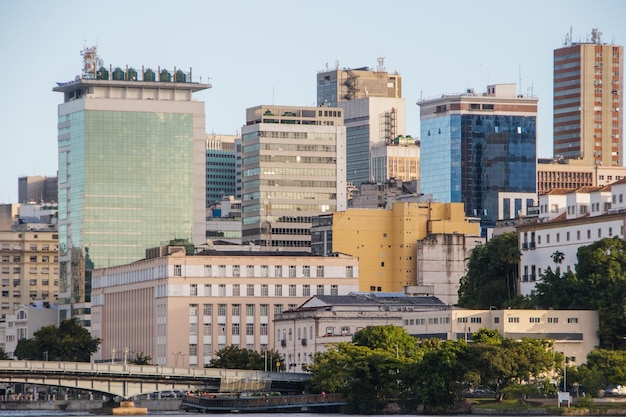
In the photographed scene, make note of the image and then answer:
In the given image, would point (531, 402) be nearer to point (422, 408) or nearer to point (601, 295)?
point (422, 408)

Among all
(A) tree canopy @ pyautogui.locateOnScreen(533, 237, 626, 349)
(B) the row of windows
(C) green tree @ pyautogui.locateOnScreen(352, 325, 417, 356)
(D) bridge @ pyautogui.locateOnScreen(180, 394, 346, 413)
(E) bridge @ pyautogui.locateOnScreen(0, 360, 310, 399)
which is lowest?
(D) bridge @ pyautogui.locateOnScreen(180, 394, 346, 413)

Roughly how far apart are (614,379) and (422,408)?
18.8m

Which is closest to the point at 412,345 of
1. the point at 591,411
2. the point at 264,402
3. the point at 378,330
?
the point at 378,330

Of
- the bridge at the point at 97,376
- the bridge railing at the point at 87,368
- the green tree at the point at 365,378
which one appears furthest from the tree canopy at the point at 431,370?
the bridge railing at the point at 87,368

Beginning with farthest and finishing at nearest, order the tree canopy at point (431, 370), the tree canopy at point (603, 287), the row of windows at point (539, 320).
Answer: the row of windows at point (539, 320) < the tree canopy at point (603, 287) < the tree canopy at point (431, 370)

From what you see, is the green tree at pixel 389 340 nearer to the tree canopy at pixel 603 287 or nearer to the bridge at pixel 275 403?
the bridge at pixel 275 403

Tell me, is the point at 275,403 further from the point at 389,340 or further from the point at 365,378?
the point at 389,340

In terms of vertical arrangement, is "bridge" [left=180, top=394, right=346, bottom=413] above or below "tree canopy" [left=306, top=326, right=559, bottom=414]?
below

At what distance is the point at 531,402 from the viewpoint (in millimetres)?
171250

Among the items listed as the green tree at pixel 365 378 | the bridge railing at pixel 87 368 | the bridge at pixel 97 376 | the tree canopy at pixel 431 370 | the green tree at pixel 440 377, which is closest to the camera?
the green tree at pixel 440 377

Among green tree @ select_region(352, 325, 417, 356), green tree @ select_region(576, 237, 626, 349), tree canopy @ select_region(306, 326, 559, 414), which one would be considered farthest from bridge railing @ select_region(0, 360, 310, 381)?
green tree @ select_region(576, 237, 626, 349)

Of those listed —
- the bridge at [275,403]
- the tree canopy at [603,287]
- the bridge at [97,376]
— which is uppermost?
the tree canopy at [603,287]

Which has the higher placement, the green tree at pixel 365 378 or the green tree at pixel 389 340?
the green tree at pixel 389 340

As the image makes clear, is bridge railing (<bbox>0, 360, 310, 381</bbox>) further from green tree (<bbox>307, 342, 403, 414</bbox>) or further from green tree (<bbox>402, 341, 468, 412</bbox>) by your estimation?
green tree (<bbox>402, 341, 468, 412</bbox>)
